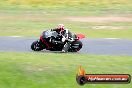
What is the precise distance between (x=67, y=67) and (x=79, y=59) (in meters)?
3.08

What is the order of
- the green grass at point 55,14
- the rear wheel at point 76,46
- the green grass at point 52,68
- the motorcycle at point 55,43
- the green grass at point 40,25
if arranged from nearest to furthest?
1. the green grass at point 52,68
2. the motorcycle at point 55,43
3. the rear wheel at point 76,46
4. the green grass at point 40,25
5. the green grass at point 55,14

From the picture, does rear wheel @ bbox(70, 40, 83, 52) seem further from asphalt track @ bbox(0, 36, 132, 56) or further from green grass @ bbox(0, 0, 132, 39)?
green grass @ bbox(0, 0, 132, 39)

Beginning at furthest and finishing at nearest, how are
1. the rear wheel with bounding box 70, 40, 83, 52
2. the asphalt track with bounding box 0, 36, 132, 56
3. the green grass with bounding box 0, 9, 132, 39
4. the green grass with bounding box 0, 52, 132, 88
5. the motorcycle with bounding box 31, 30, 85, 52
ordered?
the green grass with bounding box 0, 9, 132, 39
the asphalt track with bounding box 0, 36, 132, 56
the rear wheel with bounding box 70, 40, 83, 52
the motorcycle with bounding box 31, 30, 85, 52
the green grass with bounding box 0, 52, 132, 88

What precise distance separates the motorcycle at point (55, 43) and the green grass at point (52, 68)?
5.12 feet

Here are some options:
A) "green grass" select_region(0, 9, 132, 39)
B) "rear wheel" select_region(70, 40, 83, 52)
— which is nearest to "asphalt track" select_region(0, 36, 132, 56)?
"rear wheel" select_region(70, 40, 83, 52)

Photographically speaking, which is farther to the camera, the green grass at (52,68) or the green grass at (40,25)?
the green grass at (40,25)

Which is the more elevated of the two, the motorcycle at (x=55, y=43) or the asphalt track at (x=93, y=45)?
the motorcycle at (x=55, y=43)

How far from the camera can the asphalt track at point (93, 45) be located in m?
25.9

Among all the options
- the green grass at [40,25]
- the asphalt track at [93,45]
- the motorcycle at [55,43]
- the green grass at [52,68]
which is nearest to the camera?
the green grass at [52,68]

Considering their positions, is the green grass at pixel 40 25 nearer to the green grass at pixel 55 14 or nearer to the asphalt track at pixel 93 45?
the green grass at pixel 55 14

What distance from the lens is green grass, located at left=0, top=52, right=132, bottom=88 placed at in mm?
17062

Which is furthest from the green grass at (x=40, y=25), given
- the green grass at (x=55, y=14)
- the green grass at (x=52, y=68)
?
the green grass at (x=52, y=68)

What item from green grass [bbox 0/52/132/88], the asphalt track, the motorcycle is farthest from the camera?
the asphalt track

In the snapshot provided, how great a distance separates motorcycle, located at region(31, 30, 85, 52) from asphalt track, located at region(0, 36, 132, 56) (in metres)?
→ 0.43
